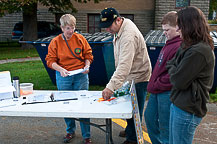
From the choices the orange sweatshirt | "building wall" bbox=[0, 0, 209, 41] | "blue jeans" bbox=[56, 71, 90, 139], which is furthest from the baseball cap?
"building wall" bbox=[0, 0, 209, 41]

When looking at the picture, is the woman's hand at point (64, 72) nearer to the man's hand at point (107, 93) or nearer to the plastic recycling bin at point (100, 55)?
the man's hand at point (107, 93)

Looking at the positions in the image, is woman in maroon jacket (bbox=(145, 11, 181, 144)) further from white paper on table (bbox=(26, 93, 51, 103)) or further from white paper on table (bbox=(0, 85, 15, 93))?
white paper on table (bbox=(0, 85, 15, 93))

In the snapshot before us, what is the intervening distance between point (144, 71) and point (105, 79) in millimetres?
3606

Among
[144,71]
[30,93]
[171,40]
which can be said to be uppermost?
[171,40]

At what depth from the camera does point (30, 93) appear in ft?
11.4

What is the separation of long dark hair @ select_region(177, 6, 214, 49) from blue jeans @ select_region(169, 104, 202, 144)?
56cm

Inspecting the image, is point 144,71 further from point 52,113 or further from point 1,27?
point 1,27

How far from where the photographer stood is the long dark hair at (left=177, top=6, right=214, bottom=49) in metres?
2.03

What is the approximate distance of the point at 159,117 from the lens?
276 centimetres

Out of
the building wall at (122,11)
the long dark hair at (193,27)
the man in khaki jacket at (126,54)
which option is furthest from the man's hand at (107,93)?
the building wall at (122,11)

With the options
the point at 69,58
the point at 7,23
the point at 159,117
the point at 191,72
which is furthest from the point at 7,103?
the point at 7,23

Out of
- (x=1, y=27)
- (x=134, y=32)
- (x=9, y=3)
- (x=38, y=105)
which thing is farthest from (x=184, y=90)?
(x=1, y=27)

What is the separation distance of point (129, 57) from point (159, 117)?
0.70m

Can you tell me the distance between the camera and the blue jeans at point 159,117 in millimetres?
2686
